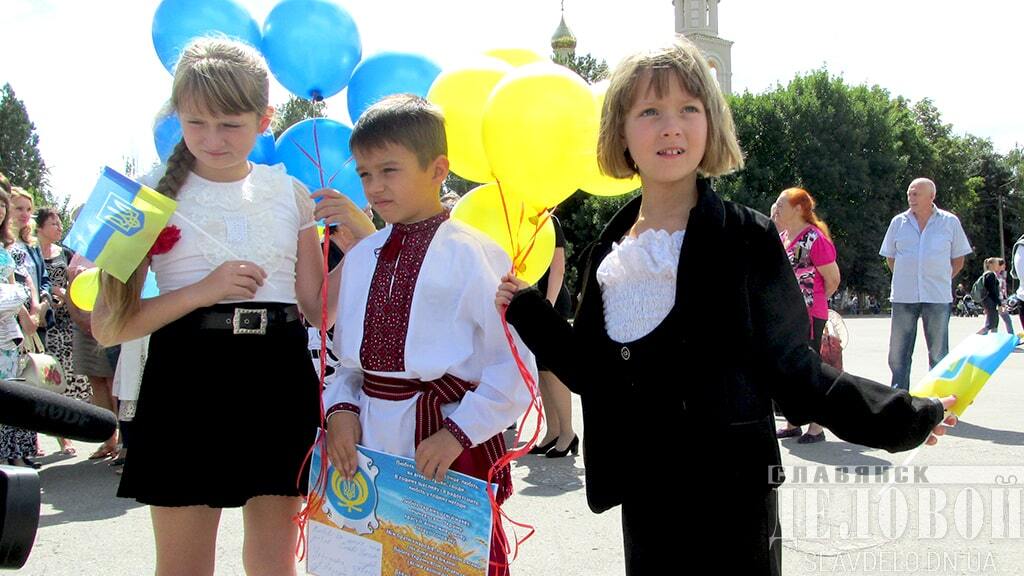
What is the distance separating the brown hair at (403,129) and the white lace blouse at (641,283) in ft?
1.87

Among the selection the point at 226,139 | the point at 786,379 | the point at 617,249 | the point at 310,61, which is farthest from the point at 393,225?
the point at 786,379

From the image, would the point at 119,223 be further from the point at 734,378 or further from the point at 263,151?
the point at 734,378

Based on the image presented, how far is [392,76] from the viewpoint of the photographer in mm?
2574

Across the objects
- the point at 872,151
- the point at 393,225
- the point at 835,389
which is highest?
the point at 872,151

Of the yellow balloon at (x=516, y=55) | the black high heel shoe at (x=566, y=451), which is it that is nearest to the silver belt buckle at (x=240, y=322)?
the yellow balloon at (x=516, y=55)

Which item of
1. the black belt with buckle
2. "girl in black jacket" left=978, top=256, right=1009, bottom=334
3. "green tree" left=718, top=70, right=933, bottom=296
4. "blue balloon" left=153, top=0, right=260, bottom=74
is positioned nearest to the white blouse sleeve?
the black belt with buckle

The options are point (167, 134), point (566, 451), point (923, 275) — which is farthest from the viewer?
point (923, 275)

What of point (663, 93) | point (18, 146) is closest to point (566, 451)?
point (663, 93)

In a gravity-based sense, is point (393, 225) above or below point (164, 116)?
below

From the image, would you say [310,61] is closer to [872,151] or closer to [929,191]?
[929,191]

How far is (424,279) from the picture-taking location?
2.06m

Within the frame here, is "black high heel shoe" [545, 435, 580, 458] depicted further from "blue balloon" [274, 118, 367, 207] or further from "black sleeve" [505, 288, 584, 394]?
"black sleeve" [505, 288, 584, 394]

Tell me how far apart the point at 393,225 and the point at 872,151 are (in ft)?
127

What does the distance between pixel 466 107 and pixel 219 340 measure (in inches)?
36.3
